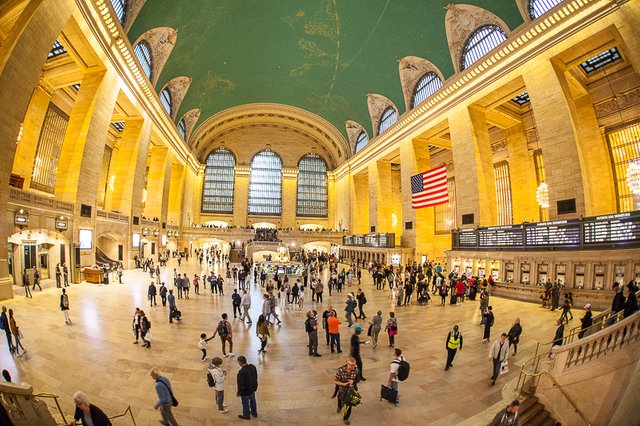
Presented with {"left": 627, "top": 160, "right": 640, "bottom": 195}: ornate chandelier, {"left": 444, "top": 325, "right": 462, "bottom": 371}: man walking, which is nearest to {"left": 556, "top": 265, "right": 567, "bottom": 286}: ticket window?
{"left": 627, "top": 160, "right": 640, "bottom": 195}: ornate chandelier

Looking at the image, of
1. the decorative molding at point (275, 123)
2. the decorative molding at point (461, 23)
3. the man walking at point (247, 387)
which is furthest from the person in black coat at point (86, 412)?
the decorative molding at point (275, 123)

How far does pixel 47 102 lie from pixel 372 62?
2181 centimetres

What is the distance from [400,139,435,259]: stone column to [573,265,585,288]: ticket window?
11.1 meters

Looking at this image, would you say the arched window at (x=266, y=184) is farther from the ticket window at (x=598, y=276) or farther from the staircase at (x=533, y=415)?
the staircase at (x=533, y=415)

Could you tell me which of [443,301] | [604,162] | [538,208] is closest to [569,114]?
[604,162]

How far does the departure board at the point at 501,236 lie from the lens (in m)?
12.3

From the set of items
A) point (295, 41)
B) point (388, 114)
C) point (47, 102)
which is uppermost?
point (295, 41)

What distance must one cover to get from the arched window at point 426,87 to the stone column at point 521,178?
5.86 metres

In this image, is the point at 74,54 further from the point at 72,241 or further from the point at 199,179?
the point at 199,179

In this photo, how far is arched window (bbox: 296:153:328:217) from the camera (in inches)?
1622

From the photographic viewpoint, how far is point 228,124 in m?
37.2

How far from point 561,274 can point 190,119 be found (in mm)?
33330

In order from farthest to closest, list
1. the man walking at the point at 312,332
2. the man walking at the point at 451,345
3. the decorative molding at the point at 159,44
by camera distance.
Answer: the decorative molding at the point at 159,44 < the man walking at the point at 312,332 < the man walking at the point at 451,345

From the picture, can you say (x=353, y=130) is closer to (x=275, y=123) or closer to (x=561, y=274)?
(x=275, y=123)
